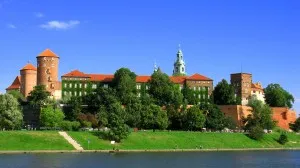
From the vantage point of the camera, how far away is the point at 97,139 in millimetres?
63531

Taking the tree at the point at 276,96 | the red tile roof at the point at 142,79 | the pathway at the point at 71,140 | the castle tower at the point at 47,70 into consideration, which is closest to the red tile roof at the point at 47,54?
the castle tower at the point at 47,70

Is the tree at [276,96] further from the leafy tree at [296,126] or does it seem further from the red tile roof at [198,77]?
the red tile roof at [198,77]

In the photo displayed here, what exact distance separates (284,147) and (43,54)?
4344 cm

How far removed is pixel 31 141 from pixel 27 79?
121 feet

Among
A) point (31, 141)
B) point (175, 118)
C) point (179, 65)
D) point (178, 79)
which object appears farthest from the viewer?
point (179, 65)

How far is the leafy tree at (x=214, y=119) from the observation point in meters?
80.2

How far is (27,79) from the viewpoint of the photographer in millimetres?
94188

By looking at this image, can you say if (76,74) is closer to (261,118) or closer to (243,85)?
(243,85)

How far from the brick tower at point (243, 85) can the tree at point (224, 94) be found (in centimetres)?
658

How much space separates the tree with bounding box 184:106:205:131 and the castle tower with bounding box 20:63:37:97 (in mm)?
30797

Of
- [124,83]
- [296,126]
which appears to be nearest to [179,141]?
[124,83]

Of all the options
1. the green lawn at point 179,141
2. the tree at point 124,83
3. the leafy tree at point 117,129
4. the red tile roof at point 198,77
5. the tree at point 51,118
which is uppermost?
the red tile roof at point 198,77

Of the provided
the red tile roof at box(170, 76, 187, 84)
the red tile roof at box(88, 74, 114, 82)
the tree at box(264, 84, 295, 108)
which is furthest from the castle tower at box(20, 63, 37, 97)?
the tree at box(264, 84, 295, 108)

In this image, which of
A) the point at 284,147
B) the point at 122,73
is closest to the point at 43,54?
the point at 122,73
